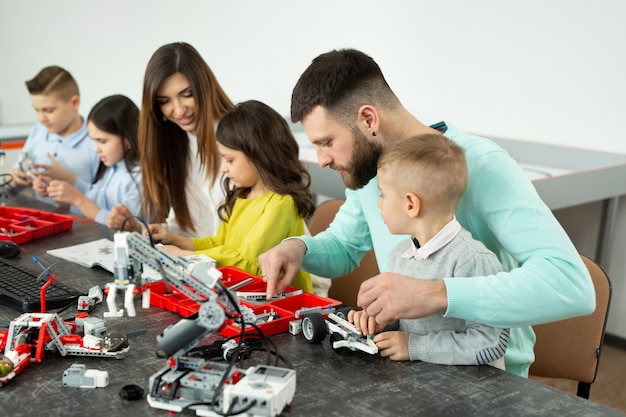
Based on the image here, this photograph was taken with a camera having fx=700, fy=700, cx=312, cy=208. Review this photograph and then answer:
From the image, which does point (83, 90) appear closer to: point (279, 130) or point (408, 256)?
point (279, 130)

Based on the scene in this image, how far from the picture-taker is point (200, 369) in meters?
1.27

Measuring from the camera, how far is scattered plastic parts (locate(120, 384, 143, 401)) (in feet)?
4.12

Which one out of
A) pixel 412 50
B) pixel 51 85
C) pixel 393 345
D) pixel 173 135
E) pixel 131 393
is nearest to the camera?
pixel 131 393

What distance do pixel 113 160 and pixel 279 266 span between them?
165 centimetres

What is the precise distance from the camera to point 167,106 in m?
2.72

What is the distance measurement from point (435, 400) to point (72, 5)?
207 inches

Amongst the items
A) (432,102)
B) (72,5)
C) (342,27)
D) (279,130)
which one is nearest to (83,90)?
(72,5)

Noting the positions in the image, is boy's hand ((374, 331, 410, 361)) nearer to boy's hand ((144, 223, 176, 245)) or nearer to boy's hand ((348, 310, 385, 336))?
boy's hand ((348, 310, 385, 336))

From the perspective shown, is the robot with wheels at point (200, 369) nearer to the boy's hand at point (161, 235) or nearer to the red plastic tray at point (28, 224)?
the boy's hand at point (161, 235)

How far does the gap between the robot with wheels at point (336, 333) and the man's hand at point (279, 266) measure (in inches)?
6.6

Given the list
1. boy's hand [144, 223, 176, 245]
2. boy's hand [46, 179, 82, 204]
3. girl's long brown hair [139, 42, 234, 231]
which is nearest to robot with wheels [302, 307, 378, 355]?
boy's hand [144, 223, 176, 245]

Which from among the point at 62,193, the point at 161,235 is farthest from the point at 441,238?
the point at 62,193

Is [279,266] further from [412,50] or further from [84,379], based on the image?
[412,50]

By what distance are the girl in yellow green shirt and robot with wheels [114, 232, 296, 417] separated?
975mm
